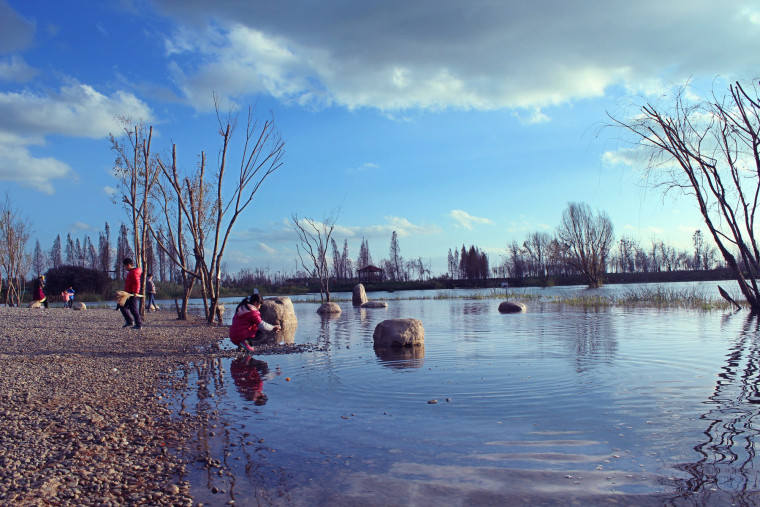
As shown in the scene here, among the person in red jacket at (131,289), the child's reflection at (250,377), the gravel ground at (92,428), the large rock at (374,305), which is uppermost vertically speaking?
the person in red jacket at (131,289)

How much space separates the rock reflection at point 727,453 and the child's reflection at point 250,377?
4.83m

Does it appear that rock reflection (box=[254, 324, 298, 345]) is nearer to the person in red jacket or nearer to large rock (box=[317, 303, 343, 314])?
the person in red jacket

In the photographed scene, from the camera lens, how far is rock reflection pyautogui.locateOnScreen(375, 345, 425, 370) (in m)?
9.18

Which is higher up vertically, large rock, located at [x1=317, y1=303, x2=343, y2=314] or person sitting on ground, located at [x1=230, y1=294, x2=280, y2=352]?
person sitting on ground, located at [x1=230, y1=294, x2=280, y2=352]

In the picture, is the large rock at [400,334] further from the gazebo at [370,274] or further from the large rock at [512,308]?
the gazebo at [370,274]

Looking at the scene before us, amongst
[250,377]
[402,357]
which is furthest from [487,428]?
[402,357]

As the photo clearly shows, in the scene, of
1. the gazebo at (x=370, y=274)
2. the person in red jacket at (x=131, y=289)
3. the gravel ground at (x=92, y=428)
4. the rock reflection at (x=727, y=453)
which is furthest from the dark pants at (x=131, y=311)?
the gazebo at (x=370, y=274)

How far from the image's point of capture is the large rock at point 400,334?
11.5 metres

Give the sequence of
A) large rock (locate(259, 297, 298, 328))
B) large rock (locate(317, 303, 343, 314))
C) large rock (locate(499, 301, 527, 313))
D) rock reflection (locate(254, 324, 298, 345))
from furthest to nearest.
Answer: large rock (locate(317, 303, 343, 314)) < large rock (locate(499, 301, 527, 313)) < large rock (locate(259, 297, 298, 328)) < rock reflection (locate(254, 324, 298, 345))

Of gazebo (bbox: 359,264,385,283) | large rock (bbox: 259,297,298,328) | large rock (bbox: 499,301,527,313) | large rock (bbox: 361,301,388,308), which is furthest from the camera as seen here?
gazebo (bbox: 359,264,385,283)

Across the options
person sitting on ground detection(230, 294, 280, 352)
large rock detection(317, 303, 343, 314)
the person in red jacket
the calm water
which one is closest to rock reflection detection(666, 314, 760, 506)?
the calm water

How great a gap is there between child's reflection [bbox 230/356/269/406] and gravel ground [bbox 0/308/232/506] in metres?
0.93

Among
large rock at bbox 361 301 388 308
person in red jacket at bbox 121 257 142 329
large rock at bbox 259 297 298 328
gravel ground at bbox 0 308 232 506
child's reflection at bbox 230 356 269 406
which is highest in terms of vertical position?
person in red jacket at bbox 121 257 142 329

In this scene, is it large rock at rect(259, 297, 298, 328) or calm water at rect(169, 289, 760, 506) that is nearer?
calm water at rect(169, 289, 760, 506)
